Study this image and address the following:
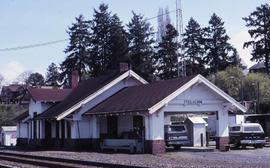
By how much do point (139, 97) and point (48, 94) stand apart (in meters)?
15.5

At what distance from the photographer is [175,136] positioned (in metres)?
35.7

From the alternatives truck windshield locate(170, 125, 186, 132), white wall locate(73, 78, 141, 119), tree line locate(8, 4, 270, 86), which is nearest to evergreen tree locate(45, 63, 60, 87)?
tree line locate(8, 4, 270, 86)

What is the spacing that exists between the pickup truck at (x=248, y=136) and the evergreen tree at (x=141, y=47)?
4412 cm

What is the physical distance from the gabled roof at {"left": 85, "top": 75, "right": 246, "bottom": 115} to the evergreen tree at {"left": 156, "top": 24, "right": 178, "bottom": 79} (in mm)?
45203

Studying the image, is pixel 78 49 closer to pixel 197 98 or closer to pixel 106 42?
pixel 106 42

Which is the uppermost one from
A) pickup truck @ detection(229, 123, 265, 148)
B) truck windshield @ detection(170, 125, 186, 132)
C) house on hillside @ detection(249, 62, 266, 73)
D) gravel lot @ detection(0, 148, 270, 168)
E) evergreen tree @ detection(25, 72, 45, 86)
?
evergreen tree @ detection(25, 72, 45, 86)

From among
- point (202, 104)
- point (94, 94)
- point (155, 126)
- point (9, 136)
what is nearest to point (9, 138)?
point (9, 136)

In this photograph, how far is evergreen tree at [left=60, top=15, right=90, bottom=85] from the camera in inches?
3418

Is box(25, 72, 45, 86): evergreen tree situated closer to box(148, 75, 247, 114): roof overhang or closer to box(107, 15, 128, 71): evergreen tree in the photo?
box(107, 15, 128, 71): evergreen tree

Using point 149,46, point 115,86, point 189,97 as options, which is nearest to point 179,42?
point 149,46

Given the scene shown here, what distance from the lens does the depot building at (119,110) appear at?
32844mm

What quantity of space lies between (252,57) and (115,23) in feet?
77.7

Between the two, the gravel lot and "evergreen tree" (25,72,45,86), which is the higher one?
"evergreen tree" (25,72,45,86)

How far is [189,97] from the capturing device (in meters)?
34.1
